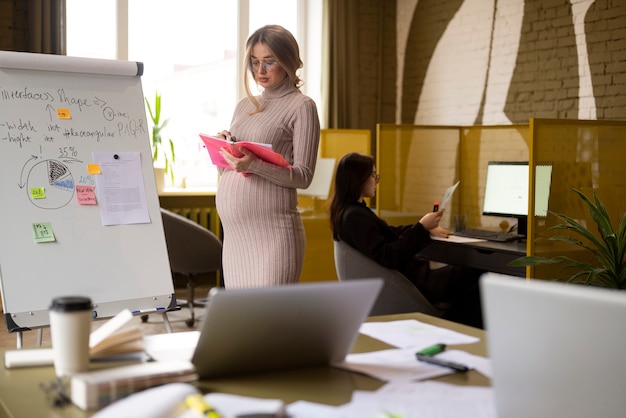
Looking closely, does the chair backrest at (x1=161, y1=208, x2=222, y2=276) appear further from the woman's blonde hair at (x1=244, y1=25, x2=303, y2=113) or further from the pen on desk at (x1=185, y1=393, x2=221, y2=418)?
the pen on desk at (x1=185, y1=393, x2=221, y2=418)

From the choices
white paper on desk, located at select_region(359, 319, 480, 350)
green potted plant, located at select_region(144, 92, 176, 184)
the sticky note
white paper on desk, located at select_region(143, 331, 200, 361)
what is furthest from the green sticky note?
green potted plant, located at select_region(144, 92, 176, 184)

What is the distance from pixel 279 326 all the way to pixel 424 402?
0.89 ft

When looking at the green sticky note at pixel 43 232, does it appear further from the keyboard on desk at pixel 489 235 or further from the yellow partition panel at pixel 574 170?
the keyboard on desk at pixel 489 235

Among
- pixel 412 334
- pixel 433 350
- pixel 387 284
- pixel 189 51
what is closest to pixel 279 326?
pixel 433 350

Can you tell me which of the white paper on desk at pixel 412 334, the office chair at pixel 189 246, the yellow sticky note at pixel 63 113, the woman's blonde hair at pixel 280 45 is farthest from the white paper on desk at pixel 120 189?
the office chair at pixel 189 246

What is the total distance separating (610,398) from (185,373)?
0.68 m

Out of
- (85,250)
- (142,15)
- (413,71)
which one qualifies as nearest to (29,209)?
(85,250)

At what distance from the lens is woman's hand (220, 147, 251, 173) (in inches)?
101

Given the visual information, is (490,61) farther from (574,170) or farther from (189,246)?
(189,246)

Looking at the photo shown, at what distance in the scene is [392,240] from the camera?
377cm

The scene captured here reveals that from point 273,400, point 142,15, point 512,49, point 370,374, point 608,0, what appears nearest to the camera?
point 273,400

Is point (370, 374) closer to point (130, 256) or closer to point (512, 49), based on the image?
point (130, 256)

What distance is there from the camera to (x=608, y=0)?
498 centimetres

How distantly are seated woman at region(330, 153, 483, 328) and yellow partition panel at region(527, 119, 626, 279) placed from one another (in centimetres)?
37
